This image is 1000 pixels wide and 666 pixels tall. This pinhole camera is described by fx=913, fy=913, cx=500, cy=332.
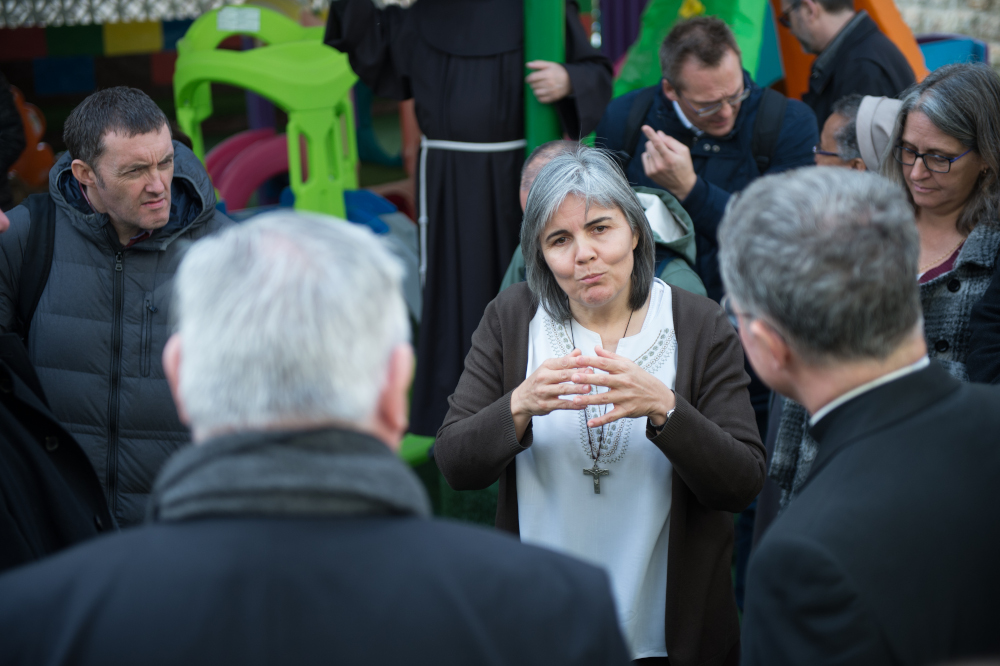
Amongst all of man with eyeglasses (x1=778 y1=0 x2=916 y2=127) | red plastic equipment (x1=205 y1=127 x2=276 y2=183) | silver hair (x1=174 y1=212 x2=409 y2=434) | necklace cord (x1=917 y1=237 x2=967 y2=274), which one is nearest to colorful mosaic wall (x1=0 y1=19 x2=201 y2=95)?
red plastic equipment (x1=205 y1=127 x2=276 y2=183)

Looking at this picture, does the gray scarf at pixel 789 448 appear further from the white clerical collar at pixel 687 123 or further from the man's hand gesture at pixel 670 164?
the white clerical collar at pixel 687 123

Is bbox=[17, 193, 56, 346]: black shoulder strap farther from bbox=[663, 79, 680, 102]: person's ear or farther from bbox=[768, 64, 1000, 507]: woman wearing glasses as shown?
bbox=[663, 79, 680, 102]: person's ear

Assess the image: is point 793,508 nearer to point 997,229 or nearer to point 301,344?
point 301,344

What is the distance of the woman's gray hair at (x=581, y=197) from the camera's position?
2.28m

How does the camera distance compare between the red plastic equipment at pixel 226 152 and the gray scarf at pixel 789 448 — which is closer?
the gray scarf at pixel 789 448

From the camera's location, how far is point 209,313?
1.10m

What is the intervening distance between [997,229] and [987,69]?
0.47 meters

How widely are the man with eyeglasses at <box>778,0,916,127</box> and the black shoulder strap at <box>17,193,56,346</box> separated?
11.6 feet

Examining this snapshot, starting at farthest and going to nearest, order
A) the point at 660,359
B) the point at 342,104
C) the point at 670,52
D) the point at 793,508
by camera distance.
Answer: the point at 342,104 < the point at 670,52 < the point at 660,359 < the point at 793,508

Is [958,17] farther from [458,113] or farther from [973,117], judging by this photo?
[973,117]

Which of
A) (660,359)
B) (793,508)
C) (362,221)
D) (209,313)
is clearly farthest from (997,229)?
(362,221)

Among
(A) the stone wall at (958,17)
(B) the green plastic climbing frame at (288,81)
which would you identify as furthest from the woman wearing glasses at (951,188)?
(A) the stone wall at (958,17)

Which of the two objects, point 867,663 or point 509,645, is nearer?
point 509,645

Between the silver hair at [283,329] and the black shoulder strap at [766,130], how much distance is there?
109 inches
